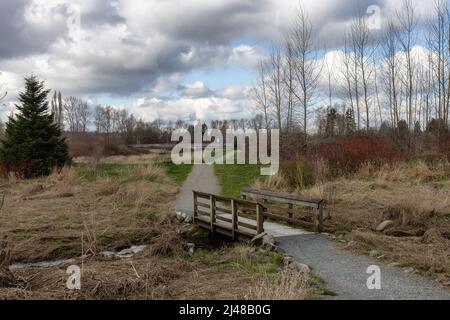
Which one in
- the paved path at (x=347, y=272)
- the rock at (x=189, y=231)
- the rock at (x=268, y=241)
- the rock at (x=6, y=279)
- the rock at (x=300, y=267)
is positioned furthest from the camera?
the rock at (x=189, y=231)

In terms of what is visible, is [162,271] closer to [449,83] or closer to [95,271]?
[95,271]

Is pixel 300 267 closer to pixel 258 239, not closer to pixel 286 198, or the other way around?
pixel 258 239

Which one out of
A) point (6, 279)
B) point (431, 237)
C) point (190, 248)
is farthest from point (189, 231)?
point (431, 237)

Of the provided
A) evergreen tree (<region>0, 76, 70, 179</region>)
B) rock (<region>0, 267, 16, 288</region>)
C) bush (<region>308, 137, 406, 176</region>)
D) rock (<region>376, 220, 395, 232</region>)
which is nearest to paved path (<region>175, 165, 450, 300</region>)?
rock (<region>376, 220, 395, 232</region>)

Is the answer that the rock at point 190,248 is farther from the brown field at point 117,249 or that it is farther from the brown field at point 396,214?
the brown field at point 396,214

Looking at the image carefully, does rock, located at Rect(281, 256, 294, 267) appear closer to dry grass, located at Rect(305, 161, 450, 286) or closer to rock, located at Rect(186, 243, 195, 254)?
dry grass, located at Rect(305, 161, 450, 286)

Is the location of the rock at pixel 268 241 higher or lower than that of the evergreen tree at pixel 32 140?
lower

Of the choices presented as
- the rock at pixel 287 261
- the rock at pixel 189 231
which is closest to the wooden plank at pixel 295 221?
the rock at pixel 189 231

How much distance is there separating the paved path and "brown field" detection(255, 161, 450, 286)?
31 centimetres

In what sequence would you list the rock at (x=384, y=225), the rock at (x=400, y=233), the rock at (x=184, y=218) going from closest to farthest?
the rock at (x=400, y=233) < the rock at (x=384, y=225) < the rock at (x=184, y=218)

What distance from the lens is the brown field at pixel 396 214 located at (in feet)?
23.7

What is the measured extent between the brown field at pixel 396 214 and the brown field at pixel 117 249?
1990 millimetres
